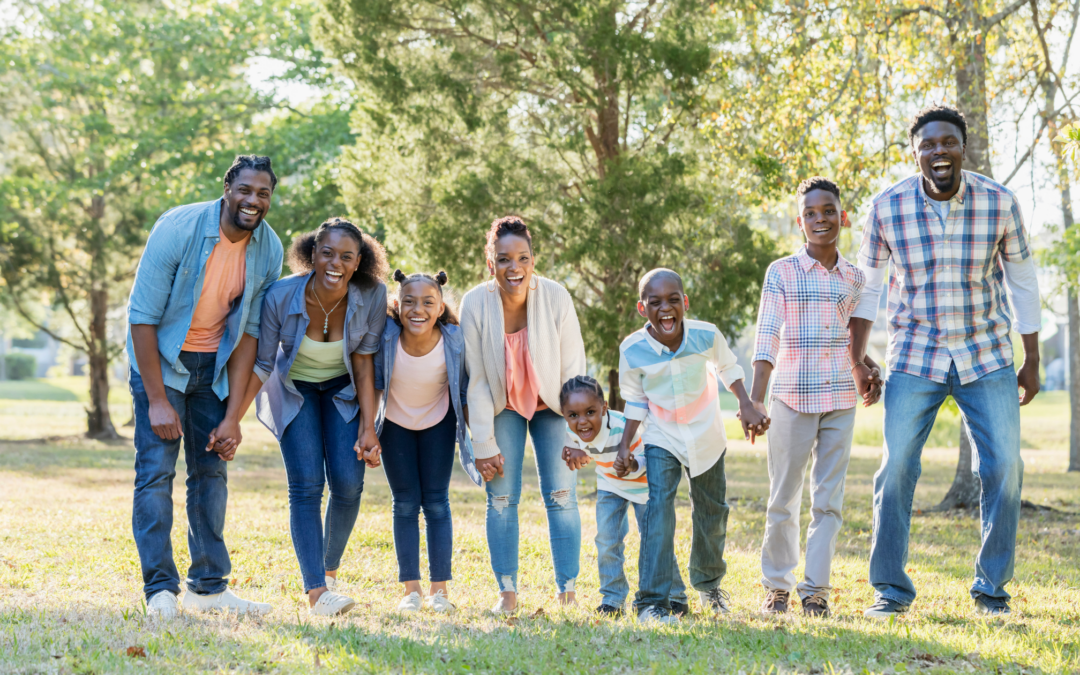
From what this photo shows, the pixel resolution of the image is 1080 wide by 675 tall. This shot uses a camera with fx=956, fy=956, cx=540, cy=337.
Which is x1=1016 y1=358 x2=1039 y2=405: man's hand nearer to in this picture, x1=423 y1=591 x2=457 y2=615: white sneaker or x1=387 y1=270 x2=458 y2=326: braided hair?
x1=387 y1=270 x2=458 y2=326: braided hair

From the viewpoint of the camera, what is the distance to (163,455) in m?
4.83

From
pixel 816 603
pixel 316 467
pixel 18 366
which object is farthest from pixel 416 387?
pixel 18 366

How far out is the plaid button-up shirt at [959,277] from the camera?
471 cm

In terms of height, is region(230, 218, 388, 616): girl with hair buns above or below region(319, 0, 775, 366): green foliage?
below

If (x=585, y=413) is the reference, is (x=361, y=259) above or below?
above

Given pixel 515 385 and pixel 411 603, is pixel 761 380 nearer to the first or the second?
pixel 515 385

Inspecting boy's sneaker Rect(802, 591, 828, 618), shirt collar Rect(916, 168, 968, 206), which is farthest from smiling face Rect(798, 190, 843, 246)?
boy's sneaker Rect(802, 591, 828, 618)

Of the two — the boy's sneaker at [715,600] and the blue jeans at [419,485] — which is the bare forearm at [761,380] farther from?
the blue jeans at [419,485]

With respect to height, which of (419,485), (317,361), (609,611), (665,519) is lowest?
(609,611)

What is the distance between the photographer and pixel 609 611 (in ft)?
16.5

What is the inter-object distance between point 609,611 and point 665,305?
1.64 metres

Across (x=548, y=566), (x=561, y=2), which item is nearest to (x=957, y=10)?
(x=561, y=2)

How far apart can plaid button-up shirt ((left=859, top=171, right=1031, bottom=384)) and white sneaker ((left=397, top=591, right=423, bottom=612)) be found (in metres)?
2.80

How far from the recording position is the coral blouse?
5.10m
